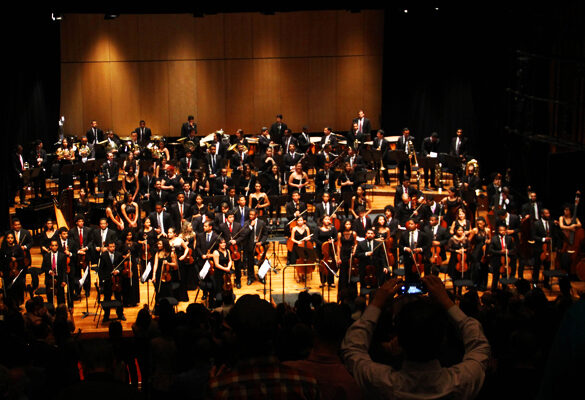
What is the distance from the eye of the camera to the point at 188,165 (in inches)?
640

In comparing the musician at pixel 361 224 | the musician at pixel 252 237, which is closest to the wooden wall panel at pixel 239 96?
the musician at pixel 252 237

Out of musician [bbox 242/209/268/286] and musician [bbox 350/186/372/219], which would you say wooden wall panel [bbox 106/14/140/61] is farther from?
musician [bbox 242/209/268/286]

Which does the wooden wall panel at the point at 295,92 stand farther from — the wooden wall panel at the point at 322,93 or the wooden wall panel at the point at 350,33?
the wooden wall panel at the point at 350,33

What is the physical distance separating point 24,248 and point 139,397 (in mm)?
11155

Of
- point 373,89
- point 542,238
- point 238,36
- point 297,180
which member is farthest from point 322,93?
point 542,238

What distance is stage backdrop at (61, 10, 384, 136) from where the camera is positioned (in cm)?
2067

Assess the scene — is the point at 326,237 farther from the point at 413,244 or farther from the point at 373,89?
the point at 373,89

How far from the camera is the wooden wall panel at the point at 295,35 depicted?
21000mm

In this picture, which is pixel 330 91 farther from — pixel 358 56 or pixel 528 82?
pixel 528 82

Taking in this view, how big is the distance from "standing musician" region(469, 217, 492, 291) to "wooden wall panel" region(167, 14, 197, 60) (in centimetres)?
1126

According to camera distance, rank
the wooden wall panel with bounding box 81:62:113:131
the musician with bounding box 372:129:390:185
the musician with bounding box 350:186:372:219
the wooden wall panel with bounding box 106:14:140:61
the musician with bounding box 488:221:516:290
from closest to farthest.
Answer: the musician with bounding box 488:221:516:290 → the musician with bounding box 350:186:372:219 → the musician with bounding box 372:129:390:185 → the wooden wall panel with bounding box 106:14:140:61 → the wooden wall panel with bounding box 81:62:113:131

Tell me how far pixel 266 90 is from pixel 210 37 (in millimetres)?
2045

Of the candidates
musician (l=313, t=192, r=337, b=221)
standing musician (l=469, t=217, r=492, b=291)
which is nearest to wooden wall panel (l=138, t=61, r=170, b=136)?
musician (l=313, t=192, r=337, b=221)

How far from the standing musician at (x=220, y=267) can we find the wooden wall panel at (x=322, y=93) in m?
10.1
